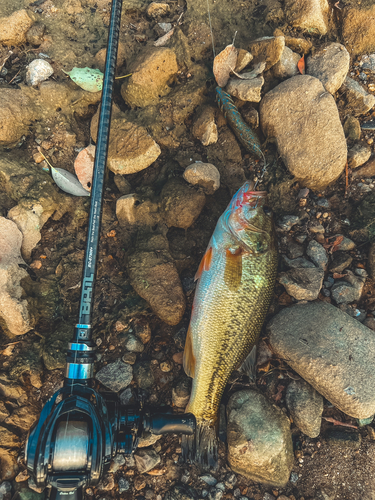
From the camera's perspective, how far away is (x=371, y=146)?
3.44 meters

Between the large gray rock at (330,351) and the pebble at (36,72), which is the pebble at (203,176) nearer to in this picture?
the large gray rock at (330,351)

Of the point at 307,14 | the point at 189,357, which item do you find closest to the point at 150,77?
the point at 307,14

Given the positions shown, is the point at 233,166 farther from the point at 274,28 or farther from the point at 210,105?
the point at 274,28

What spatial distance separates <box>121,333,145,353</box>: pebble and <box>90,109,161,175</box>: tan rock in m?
1.80

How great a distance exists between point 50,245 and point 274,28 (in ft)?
12.0

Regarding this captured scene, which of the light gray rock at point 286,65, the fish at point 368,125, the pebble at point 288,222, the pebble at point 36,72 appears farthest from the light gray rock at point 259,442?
the pebble at point 36,72

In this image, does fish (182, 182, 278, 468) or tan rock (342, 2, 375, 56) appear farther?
tan rock (342, 2, 375, 56)

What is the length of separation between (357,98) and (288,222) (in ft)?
5.47

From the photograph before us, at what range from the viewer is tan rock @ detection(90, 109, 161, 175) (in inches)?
125

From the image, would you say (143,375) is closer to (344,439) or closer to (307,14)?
(344,439)

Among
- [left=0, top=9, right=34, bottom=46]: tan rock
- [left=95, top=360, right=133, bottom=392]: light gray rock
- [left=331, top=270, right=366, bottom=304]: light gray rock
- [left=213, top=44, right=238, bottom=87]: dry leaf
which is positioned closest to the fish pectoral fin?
[left=331, top=270, right=366, bottom=304]: light gray rock

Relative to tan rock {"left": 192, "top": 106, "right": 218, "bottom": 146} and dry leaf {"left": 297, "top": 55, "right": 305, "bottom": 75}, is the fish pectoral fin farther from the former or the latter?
dry leaf {"left": 297, "top": 55, "right": 305, "bottom": 75}

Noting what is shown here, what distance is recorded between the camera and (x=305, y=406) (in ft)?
9.56

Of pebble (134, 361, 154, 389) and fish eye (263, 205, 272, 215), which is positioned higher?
fish eye (263, 205, 272, 215)
